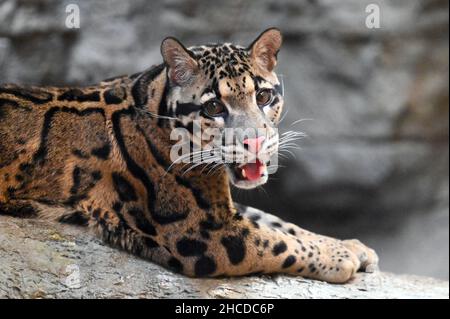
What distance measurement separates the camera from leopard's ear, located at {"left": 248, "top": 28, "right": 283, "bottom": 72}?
3.64 m

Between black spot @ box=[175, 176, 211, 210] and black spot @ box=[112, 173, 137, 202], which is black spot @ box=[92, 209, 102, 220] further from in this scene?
black spot @ box=[175, 176, 211, 210]

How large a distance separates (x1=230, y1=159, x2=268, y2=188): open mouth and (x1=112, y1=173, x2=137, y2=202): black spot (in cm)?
57

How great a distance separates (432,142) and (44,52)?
334cm

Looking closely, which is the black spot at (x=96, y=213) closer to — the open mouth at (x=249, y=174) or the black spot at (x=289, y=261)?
the open mouth at (x=249, y=174)

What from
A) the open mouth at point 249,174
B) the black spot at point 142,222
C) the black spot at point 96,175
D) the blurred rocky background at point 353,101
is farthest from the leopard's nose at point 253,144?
the blurred rocky background at point 353,101

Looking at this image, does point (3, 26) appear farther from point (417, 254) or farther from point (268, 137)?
point (417, 254)

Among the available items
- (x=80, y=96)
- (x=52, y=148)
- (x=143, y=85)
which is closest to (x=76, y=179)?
(x=52, y=148)

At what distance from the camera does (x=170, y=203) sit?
3596mm

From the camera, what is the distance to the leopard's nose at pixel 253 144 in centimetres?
334

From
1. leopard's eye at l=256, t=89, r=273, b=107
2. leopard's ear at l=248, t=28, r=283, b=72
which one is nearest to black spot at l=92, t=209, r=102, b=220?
leopard's eye at l=256, t=89, r=273, b=107

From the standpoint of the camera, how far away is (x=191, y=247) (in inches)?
140

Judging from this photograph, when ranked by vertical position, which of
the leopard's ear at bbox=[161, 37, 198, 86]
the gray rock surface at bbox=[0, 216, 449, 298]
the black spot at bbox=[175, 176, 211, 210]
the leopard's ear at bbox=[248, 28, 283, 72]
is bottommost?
the gray rock surface at bbox=[0, 216, 449, 298]

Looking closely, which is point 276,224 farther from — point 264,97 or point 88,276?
point 88,276

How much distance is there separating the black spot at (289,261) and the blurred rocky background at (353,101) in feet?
4.60
